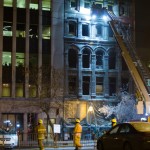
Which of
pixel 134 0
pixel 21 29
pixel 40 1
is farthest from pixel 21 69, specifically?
pixel 134 0

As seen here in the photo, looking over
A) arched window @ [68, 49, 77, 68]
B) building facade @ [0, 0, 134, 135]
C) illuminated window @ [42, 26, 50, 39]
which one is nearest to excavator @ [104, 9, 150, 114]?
building facade @ [0, 0, 134, 135]

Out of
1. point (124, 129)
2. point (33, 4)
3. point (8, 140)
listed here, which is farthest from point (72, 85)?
point (124, 129)

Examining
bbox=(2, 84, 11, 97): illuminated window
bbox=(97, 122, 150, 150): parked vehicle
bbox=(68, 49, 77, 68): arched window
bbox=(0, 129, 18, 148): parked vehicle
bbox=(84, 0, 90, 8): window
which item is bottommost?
bbox=(0, 129, 18, 148): parked vehicle

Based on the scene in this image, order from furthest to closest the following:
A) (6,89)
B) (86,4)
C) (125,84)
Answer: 1. (125,84)
2. (86,4)
3. (6,89)

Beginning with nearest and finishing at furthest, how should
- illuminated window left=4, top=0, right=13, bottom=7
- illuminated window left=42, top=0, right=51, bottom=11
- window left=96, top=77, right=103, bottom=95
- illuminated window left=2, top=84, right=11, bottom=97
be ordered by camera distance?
1. illuminated window left=2, top=84, right=11, bottom=97
2. illuminated window left=4, top=0, right=13, bottom=7
3. illuminated window left=42, top=0, right=51, bottom=11
4. window left=96, top=77, right=103, bottom=95

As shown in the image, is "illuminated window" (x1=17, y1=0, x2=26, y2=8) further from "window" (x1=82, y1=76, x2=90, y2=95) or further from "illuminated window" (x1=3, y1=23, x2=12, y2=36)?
"window" (x1=82, y1=76, x2=90, y2=95)

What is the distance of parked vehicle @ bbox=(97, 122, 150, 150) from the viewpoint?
17.5 meters

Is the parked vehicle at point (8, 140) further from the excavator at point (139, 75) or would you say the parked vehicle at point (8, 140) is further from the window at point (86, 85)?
the window at point (86, 85)

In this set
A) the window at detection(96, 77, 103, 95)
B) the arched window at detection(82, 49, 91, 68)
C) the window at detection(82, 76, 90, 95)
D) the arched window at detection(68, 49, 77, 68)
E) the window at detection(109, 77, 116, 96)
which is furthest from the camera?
the window at detection(109, 77, 116, 96)

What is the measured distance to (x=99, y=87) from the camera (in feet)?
169

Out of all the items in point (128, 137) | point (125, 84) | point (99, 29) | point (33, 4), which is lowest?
point (128, 137)

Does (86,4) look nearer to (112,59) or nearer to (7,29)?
(112,59)

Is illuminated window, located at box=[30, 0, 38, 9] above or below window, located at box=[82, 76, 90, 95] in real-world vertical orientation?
above

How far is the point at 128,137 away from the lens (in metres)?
18.3
